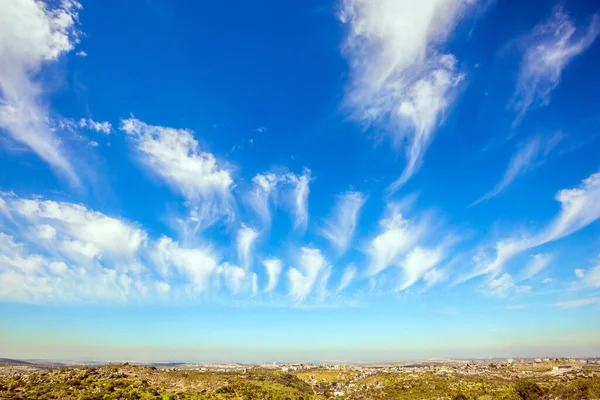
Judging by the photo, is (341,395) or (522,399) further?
(341,395)

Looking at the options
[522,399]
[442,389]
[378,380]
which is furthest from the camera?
[378,380]

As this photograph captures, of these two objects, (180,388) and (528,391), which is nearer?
(180,388)

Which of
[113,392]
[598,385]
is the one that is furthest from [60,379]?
[598,385]

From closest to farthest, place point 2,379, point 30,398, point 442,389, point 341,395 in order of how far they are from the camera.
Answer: point 30,398
point 2,379
point 442,389
point 341,395

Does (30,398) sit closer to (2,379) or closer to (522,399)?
(2,379)

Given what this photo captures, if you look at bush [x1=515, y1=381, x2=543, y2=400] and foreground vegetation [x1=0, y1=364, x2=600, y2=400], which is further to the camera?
bush [x1=515, y1=381, x2=543, y2=400]

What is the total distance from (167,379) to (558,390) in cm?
11427

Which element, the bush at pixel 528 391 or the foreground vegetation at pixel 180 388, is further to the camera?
the bush at pixel 528 391

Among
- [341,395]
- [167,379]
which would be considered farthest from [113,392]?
[341,395]

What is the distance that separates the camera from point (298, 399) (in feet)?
344

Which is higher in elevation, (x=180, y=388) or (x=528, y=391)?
(x=180, y=388)

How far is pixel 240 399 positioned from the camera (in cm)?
7981

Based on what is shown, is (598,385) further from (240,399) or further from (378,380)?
(240,399)

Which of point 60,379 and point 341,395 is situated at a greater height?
point 60,379
